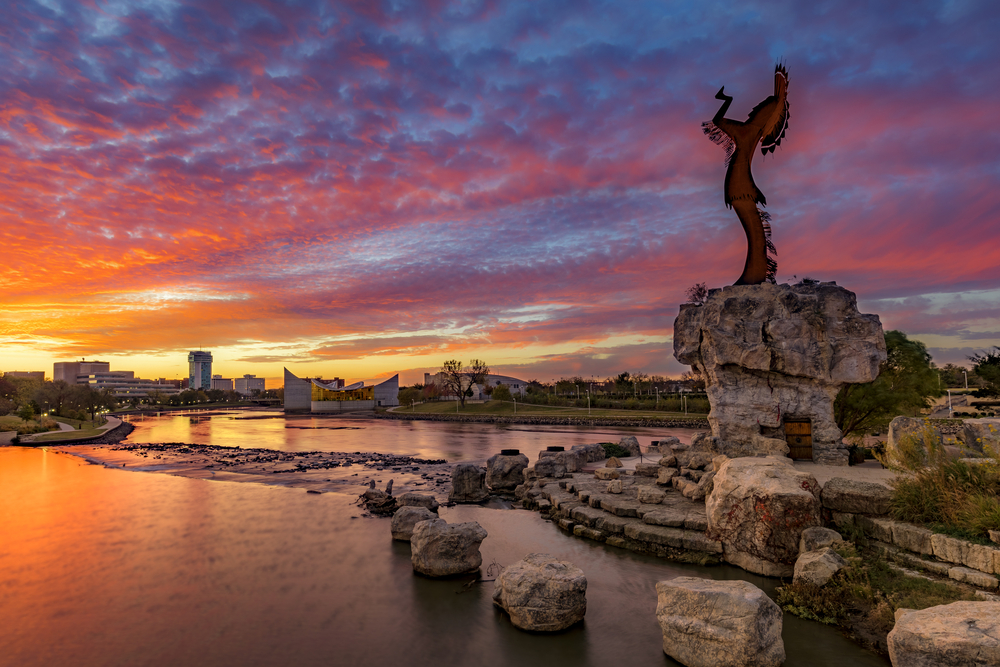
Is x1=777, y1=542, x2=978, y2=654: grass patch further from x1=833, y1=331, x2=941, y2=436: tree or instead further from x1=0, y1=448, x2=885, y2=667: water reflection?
x1=833, y1=331, x2=941, y2=436: tree

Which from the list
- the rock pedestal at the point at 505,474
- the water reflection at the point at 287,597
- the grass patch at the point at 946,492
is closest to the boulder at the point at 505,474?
the rock pedestal at the point at 505,474

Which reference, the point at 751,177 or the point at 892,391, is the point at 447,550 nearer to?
the point at 751,177

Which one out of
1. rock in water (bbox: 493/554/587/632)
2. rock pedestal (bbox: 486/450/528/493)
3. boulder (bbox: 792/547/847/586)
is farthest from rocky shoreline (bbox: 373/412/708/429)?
rock in water (bbox: 493/554/587/632)

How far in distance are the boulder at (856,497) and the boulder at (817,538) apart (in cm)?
82

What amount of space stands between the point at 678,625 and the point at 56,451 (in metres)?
42.3

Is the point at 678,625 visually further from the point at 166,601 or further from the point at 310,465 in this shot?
the point at 310,465

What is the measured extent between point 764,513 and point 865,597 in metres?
1.77

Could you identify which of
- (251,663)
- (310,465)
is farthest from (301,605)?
(310,465)

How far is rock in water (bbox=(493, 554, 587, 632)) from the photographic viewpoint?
22.9ft

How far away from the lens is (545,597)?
7.00 m

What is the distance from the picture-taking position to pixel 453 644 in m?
6.84

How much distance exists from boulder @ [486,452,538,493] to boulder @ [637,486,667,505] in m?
5.34

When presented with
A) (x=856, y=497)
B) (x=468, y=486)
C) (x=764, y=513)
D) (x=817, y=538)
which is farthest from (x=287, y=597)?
(x=856, y=497)

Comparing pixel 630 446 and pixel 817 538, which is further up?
pixel 817 538
